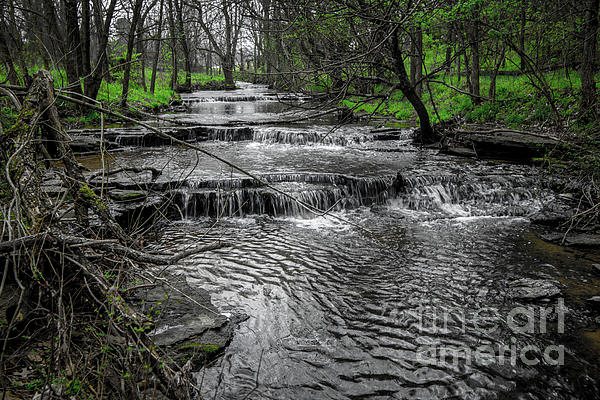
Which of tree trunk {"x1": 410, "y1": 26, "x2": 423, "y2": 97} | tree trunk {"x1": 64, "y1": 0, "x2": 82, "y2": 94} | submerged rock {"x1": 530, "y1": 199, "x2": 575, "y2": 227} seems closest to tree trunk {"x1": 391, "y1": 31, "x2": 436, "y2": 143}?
tree trunk {"x1": 410, "y1": 26, "x2": 423, "y2": 97}

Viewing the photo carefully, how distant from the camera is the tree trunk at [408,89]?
10.0 meters

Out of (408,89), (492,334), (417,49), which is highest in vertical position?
(417,49)

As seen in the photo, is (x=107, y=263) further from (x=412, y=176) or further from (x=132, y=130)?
(x=132, y=130)

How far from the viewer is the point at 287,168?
422 inches

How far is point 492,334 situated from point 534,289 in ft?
4.43

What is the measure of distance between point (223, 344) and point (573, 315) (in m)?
4.32

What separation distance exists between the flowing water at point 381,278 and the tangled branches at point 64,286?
852mm

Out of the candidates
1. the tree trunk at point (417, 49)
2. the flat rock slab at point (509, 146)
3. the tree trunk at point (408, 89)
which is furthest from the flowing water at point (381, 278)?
the tree trunk at point (417, 49)

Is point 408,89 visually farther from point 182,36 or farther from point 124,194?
point 124,194

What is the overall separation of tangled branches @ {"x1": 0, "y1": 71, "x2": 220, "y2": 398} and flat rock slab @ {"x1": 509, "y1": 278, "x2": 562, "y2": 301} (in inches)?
179

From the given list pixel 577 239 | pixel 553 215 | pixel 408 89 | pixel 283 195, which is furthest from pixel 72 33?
pixel 577 239

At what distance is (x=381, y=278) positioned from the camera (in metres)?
5.69

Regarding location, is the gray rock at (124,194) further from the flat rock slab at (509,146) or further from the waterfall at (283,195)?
the flat rock slab at (509,146)

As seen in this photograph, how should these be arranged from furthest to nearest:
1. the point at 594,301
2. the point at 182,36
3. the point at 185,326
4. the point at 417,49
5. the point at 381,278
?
the point at 182,36 → the point at 417,49 → the point at 381,278 → the point at 594,301 → the point at 185,326
